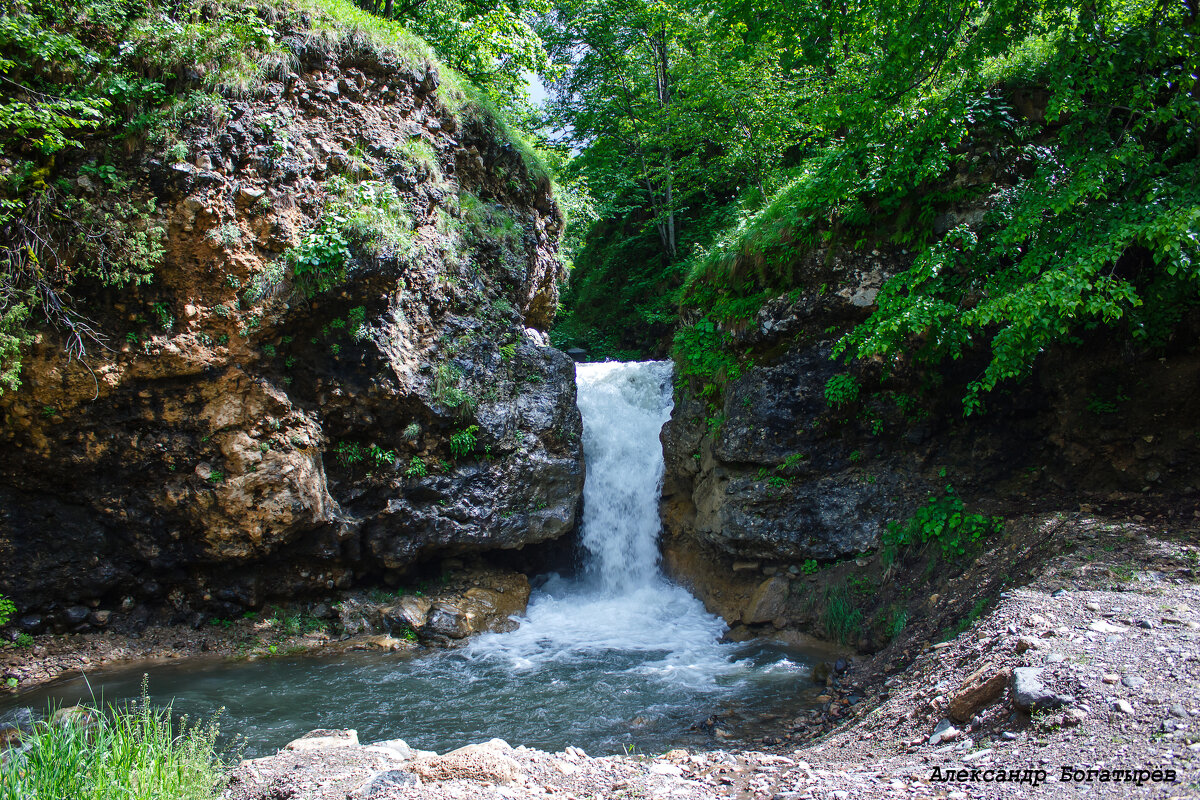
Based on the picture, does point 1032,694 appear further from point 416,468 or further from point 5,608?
point 5,608

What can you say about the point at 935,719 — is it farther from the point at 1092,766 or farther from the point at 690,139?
the point at 690,139

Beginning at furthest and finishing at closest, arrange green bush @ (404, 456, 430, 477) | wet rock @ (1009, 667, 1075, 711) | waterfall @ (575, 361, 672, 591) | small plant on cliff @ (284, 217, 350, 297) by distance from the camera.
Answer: waterfall @ (575, 361, 672, 591), green bush @ (404, 456, 430, 477), small plant on cliff @ (284, 217, 350, 297), wet rock @ (1009, 667, 1075, 711)

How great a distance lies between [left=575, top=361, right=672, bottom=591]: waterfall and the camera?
10.1 metres

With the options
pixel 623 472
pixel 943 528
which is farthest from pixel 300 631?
pixel 943 528

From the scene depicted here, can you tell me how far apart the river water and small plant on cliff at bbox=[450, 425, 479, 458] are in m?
2.57

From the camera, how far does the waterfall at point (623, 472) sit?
10.1 meters

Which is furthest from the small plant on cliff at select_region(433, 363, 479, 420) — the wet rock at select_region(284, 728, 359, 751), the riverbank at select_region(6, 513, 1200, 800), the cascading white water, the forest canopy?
the wet rock at select_region(284, 728, 359, 751)

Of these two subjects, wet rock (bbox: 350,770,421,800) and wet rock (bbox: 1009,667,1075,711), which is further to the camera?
wet rock (bbox: 350,770,421,800)

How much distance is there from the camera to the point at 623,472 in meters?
10.5

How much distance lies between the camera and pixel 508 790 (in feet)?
11.9

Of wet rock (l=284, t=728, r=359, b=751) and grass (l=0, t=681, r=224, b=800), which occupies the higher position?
grass (l=0, t=681, r=224, b=800)

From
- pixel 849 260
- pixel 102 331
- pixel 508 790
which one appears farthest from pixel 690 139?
pixel 508 790

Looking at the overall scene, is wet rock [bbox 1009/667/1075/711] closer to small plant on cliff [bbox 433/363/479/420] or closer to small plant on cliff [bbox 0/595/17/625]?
small plant on cliff [bbox 433/363/479/420]

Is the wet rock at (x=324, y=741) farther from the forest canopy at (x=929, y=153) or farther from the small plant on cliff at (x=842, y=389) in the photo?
the small plant on cliff at (x=842, y=389)
